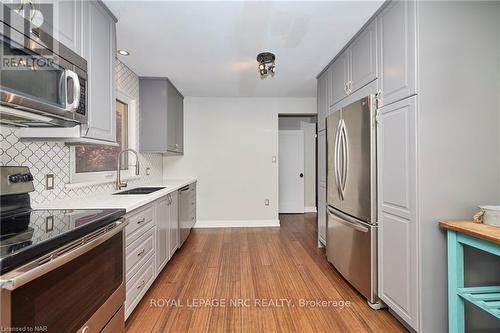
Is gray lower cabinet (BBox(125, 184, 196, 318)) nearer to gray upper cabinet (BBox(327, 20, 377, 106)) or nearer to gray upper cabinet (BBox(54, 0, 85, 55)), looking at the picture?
gray upper cabinet (BBox(54, 0, 85, 55))

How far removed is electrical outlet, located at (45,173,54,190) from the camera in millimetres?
1626

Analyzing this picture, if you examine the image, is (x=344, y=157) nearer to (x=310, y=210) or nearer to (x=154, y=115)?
(x=154, y=115)

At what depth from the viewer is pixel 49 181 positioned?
1652mm

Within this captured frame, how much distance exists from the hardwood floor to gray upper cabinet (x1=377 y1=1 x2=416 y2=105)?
170cm

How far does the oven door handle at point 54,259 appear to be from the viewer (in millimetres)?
686

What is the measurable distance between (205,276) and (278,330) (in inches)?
40.6

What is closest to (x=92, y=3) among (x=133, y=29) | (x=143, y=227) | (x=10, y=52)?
(x=133, y=29)

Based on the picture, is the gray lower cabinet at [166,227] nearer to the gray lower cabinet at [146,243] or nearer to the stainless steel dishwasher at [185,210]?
the gray lower cabinet at [146,243]

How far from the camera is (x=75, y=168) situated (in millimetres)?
1966

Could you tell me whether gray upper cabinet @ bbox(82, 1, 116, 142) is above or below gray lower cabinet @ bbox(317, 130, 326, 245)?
above

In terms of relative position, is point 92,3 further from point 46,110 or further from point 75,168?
point 75,168

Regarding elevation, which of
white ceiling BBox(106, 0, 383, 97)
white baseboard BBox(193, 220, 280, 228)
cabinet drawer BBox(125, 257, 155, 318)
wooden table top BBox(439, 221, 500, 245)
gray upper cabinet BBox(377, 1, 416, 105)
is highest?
white ceiling BBox(106, 0, 383, 97)

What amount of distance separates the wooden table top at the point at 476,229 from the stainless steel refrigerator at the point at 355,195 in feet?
1.68

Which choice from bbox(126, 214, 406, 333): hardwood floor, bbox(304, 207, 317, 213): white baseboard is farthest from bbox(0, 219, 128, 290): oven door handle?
bbox(304, 207, 317, 213): white baseboard
